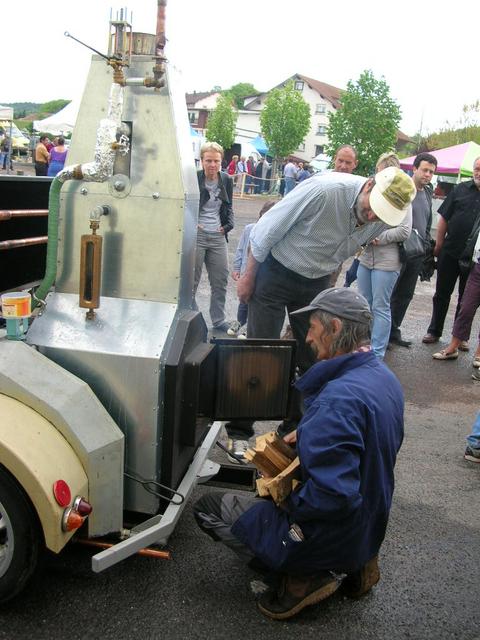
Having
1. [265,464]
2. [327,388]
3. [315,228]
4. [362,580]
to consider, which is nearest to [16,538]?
[265,464]

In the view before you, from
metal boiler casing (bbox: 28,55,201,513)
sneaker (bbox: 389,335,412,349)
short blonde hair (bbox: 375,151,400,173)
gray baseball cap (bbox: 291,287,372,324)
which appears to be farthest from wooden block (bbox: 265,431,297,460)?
sneaker (bbox: 389,335,412,349)

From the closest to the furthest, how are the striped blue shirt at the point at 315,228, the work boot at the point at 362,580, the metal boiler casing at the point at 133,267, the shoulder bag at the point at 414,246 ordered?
the metal boiler casing at the point at 133,267, the work boot at the point at 362,580, the striped blue shirt at the point at 315,228, the shoulder bag at the point at 414,246

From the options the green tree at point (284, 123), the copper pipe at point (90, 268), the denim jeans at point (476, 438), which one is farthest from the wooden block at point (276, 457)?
the green tree at point (284, 123)

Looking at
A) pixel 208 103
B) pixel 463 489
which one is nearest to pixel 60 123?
pixel 463 489

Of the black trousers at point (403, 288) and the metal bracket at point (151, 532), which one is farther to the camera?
the black trousers at point (403, 288)

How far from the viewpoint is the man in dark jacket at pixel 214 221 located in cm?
629

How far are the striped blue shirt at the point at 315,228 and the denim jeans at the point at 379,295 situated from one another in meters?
1.89

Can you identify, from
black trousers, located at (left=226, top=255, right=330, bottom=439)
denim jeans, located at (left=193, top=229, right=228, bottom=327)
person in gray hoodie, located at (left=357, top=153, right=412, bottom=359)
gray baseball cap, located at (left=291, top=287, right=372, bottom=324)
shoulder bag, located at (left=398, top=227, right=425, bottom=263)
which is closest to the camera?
gray baseball cap, located at (left=291, top=287, right=372, bottom=324)

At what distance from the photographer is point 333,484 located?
2.19 meters

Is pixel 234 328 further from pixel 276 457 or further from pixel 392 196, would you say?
pixel 276 457

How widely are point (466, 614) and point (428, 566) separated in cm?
35

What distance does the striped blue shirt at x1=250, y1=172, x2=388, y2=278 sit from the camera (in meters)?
3.61

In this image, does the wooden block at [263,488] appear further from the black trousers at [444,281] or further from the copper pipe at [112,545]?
the black trousers at [444,281]

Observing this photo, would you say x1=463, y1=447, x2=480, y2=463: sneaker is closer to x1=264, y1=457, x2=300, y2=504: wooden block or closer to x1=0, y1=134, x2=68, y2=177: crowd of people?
x1=264, y1=457, x2=300, y2=504: wooden block
